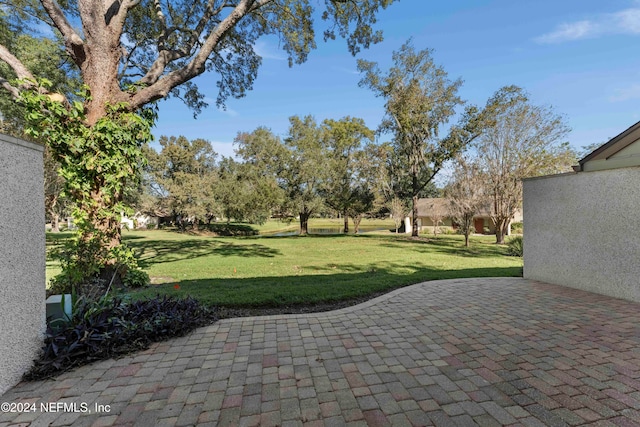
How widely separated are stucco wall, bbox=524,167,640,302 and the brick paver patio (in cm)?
112

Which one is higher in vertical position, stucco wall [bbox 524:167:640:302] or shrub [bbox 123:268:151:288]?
stucco wall [bbox 524:167:640:302]

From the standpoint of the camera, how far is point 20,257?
2.39 m

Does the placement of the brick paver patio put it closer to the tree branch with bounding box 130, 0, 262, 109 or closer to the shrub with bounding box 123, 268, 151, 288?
the shrub with bounding box 123, 268, 151, 288

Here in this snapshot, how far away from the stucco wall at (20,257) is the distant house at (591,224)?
766 centimetres

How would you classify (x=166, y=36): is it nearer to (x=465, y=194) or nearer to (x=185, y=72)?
(x=185, y=72)

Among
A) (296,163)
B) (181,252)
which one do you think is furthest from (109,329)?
(296,163)

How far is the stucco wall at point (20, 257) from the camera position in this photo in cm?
226

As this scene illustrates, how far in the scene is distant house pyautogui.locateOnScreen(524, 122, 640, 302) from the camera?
4.55m

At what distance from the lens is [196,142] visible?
3353 cm

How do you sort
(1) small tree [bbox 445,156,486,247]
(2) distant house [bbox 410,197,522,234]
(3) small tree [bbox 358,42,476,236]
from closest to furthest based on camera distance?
(1) small tree [bbox 445,156,486,247], (3) small tree [bbox 358,42,476,236], (2) distant house [bbox 410,197,522,234]

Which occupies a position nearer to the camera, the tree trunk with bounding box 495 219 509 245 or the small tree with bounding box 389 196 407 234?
the tree trunk with bounding box 495 219 509 245

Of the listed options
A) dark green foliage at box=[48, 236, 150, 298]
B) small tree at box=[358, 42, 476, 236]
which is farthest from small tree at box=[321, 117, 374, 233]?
dark green foliage at box=[48, 236, 150, 298]

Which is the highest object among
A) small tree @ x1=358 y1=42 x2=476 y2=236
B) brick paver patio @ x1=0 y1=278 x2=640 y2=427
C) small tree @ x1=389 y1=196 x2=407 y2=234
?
small tree @ x1=358 y1=42 x2=476 y2=236

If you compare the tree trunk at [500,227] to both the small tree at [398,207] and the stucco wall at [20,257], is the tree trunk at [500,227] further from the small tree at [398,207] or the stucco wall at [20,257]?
the stucco wall at [20,257]
